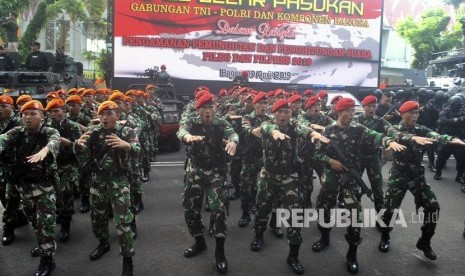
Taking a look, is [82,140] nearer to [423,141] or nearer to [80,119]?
[80,119]

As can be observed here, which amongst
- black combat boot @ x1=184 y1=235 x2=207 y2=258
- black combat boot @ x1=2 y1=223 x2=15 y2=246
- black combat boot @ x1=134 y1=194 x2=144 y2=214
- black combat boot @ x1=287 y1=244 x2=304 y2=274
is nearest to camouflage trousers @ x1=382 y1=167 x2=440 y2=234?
black combat boot @ x1=287 y1=244 x2=304 y2=274

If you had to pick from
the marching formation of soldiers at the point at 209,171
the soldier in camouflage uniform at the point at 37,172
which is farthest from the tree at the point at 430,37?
the soldier in camouflage uniform at the point at 37,172

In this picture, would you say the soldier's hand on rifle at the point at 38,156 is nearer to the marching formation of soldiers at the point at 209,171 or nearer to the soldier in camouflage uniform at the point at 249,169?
the marching formation of soldiers at the point at 209,171

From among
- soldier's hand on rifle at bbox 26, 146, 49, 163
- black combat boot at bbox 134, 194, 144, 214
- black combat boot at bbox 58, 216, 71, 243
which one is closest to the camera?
soldier's hand on rifle at bbox 26, 146, 49, 163

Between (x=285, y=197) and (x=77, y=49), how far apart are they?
35419 mm

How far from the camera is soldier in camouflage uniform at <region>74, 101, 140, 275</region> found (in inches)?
181

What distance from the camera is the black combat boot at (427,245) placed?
17.0ft

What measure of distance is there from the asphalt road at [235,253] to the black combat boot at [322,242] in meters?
0.07

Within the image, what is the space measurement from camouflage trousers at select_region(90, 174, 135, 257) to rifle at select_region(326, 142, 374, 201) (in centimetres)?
248

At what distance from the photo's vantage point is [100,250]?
5.22 m

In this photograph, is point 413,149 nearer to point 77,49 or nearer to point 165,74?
point 165,74

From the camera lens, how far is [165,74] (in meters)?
16.2

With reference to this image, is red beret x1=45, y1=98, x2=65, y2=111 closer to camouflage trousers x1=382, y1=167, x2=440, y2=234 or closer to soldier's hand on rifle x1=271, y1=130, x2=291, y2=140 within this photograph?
soldier's hand on rifle x1=271, y1=130, x2=291, y2=140

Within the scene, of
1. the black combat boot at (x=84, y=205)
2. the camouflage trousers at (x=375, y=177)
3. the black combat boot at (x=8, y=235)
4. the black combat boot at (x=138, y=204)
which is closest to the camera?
the black combat boot at (x=8, y=235)
